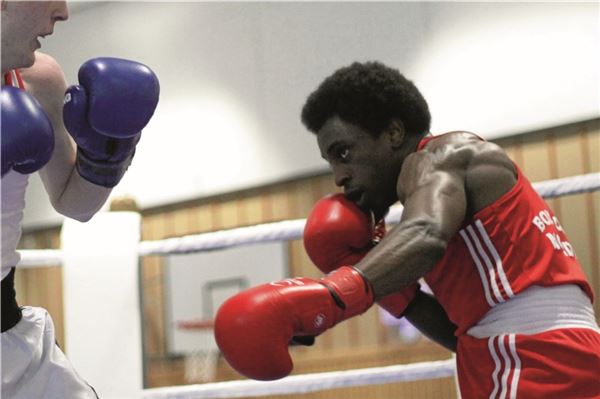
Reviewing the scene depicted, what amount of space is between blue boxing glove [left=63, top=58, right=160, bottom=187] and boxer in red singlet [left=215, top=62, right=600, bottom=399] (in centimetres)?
32

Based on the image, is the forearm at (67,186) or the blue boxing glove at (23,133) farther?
the forearm at (67,186)

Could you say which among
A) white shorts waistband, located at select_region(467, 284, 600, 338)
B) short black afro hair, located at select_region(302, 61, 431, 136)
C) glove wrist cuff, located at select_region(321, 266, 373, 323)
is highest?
short black afro hair, located at select_region(302, 61, 431, 136)

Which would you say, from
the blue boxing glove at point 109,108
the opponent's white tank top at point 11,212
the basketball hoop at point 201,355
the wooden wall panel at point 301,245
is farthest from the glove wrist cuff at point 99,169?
the basketball hoop at point 201,355

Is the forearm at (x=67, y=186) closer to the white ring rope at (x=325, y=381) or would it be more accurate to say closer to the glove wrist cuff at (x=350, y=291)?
the glove wrist cuff at (x=350, y=291)

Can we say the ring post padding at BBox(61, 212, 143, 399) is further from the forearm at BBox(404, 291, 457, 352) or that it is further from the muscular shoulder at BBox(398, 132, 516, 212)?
the muscular shoulder at BBox(398, 132, 516, 212)

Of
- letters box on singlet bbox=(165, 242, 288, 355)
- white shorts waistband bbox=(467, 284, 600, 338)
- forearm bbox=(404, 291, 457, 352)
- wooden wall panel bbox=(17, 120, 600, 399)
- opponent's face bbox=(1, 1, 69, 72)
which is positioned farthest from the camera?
letters box on singlet bbox=(165, 242, 288, 355)

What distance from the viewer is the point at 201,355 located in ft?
17.9

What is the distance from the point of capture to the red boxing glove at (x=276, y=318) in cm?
122

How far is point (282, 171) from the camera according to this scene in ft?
17.0

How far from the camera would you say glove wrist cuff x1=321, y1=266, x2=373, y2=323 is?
4.12 feet

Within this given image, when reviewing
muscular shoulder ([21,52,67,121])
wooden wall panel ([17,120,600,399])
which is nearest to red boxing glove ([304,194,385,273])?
muscular shoulder ([21,52,67,121])

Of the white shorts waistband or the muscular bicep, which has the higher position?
the muscular bicep

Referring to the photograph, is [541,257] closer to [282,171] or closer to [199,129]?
[282,171]

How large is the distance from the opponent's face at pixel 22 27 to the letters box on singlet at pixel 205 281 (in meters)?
3.88
